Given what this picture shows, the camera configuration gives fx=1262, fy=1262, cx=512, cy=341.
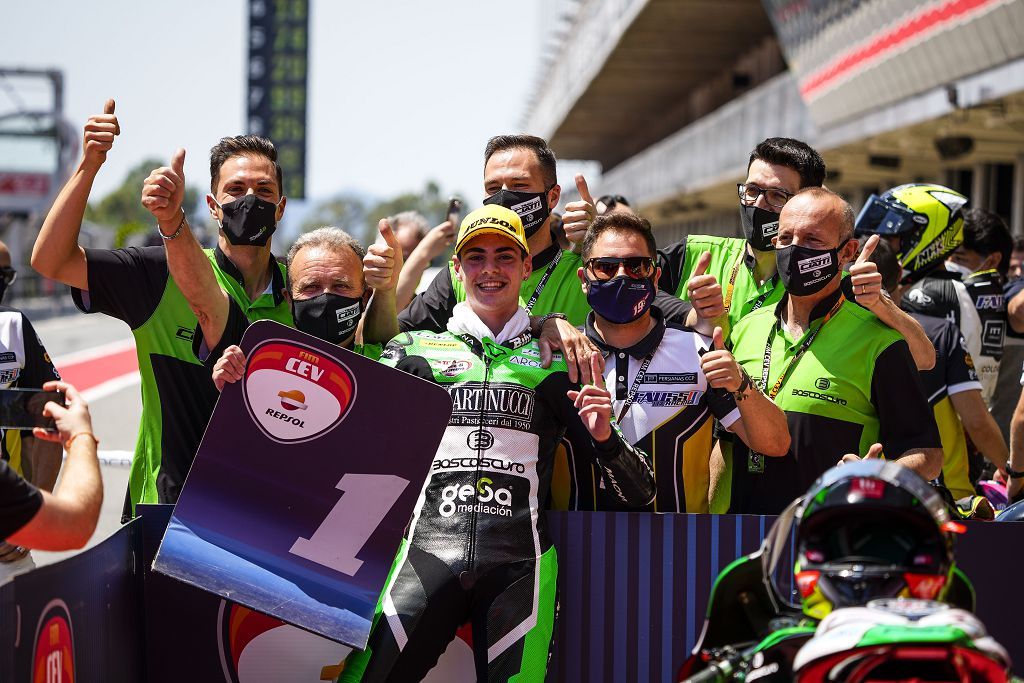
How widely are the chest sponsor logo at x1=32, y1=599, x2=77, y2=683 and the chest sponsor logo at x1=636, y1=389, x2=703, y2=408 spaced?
6.84 ft

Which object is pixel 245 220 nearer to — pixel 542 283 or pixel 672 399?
pixel 542 283

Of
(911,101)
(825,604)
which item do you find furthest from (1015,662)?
(911,101)

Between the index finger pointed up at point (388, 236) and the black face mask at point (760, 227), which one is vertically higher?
the black face mask at point (760, 227)

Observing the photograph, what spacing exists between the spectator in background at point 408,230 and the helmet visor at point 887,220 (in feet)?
9.40

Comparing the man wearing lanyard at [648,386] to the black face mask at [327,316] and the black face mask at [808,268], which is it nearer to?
the black face mask at [808,268]

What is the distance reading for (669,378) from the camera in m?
4.58

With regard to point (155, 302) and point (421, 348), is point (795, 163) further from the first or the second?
point (155, 302)

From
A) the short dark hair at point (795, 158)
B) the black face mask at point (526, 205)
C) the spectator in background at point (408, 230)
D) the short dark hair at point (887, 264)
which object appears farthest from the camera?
the spectator in background at point (408, 230)

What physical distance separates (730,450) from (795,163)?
151 cm

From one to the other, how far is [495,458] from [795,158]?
7.43 feet

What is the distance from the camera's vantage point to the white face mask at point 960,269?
685cm

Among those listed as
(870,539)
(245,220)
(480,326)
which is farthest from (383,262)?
(870,539)

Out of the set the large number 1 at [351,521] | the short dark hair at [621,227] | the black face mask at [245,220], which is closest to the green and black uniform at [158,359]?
the black face mask at [245,220]

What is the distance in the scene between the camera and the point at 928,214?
6039 mm
